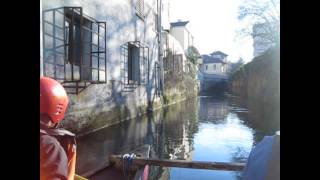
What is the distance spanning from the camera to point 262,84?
21.2 inches

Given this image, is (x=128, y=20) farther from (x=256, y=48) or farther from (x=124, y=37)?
(x=256, y=48)

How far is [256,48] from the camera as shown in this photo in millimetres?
532

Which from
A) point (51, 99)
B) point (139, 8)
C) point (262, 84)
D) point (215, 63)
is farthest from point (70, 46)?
point (262, 84)

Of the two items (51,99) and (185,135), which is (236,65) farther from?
(185,135)

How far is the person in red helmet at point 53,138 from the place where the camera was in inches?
19.3

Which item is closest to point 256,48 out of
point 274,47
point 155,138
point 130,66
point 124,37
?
point 274,47

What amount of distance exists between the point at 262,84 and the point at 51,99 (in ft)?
1.34

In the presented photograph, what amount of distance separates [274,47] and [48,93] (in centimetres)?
42

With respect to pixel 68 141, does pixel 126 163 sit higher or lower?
lower

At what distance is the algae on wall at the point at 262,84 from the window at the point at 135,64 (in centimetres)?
34

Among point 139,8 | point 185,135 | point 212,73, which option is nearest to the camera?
point 212,73

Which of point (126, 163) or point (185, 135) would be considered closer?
point (185, 135)
